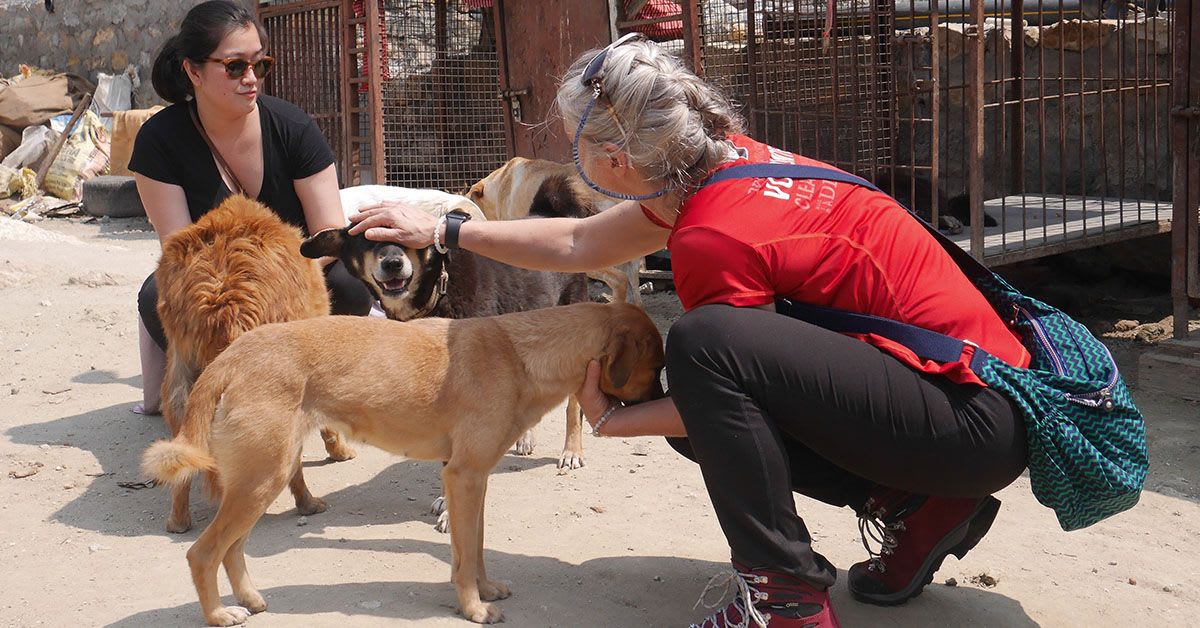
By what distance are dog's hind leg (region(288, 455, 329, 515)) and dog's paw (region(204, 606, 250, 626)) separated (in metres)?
0.97

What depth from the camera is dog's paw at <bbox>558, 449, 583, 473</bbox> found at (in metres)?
4.51

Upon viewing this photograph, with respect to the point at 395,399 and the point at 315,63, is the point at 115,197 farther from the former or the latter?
the point at 395,399

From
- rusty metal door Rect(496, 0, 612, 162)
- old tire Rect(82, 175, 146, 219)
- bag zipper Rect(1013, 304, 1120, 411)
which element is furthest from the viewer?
old tire Rect(82, 175, 146, 219)

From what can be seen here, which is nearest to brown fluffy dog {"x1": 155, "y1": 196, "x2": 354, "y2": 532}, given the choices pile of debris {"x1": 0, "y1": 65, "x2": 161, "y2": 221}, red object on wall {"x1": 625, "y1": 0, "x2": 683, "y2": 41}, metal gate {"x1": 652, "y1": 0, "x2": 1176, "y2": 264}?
metal gate {"x1": 652, "y1": 0, "x2": 1176, "y2": 264}

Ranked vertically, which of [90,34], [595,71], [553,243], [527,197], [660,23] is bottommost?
[527,197]

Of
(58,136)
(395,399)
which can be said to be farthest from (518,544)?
(58,136)

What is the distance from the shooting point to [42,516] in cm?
387

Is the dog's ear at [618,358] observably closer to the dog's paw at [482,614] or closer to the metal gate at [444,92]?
the dog's paw at [482,614]

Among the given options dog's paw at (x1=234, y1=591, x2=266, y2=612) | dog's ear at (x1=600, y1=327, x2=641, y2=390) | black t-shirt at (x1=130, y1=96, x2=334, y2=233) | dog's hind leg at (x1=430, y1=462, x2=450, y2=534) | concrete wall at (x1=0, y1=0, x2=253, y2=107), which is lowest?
dog's hind leg at (x1=430, y1=462, x2=450, y2=534)

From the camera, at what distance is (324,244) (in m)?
3.93

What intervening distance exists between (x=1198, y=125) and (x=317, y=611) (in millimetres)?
4639

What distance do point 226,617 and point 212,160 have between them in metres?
2.12

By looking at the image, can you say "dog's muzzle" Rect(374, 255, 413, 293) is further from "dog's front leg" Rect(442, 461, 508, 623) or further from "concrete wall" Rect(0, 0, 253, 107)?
"concrete wall" Rect(0, 0, 253, 107)

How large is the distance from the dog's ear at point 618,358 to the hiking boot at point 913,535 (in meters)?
0.73
